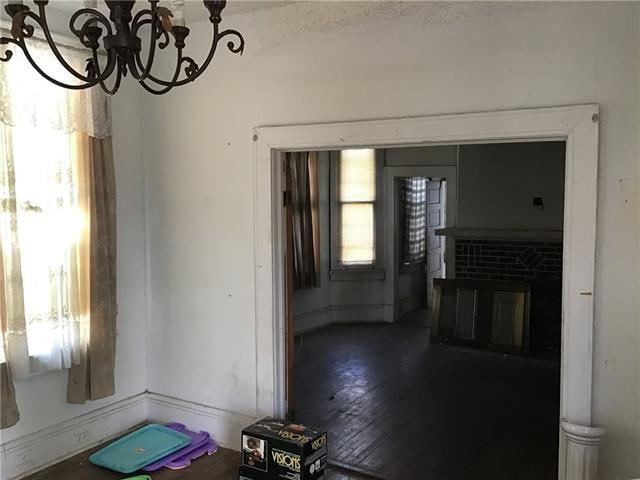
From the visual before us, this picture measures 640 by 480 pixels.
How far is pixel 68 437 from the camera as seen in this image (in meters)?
3.58

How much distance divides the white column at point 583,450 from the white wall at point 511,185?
12.7 ft

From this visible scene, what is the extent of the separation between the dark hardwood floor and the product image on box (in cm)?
59

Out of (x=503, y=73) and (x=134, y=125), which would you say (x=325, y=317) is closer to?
(x=134, y=125)

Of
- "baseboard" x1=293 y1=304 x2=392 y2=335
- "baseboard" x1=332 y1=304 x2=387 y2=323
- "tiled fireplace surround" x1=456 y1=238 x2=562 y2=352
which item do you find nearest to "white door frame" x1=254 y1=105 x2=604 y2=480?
"tiled fireplace surround" x1=456 y1=238 x2=562 y2=352

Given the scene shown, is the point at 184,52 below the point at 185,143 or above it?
above

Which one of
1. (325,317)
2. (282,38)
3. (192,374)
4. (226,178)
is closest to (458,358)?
(325,317)

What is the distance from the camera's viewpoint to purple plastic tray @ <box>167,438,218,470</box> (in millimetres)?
3468

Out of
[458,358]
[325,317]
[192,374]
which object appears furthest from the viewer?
[325,317]

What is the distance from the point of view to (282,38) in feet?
10.9

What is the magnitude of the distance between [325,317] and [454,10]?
15.6 feet

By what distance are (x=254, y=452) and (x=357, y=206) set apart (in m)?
4.33

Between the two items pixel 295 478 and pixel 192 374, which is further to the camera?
pixel 192 374

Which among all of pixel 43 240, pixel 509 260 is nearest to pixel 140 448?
pixel 43 240

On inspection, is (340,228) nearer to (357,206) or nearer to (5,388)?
(357,206)
